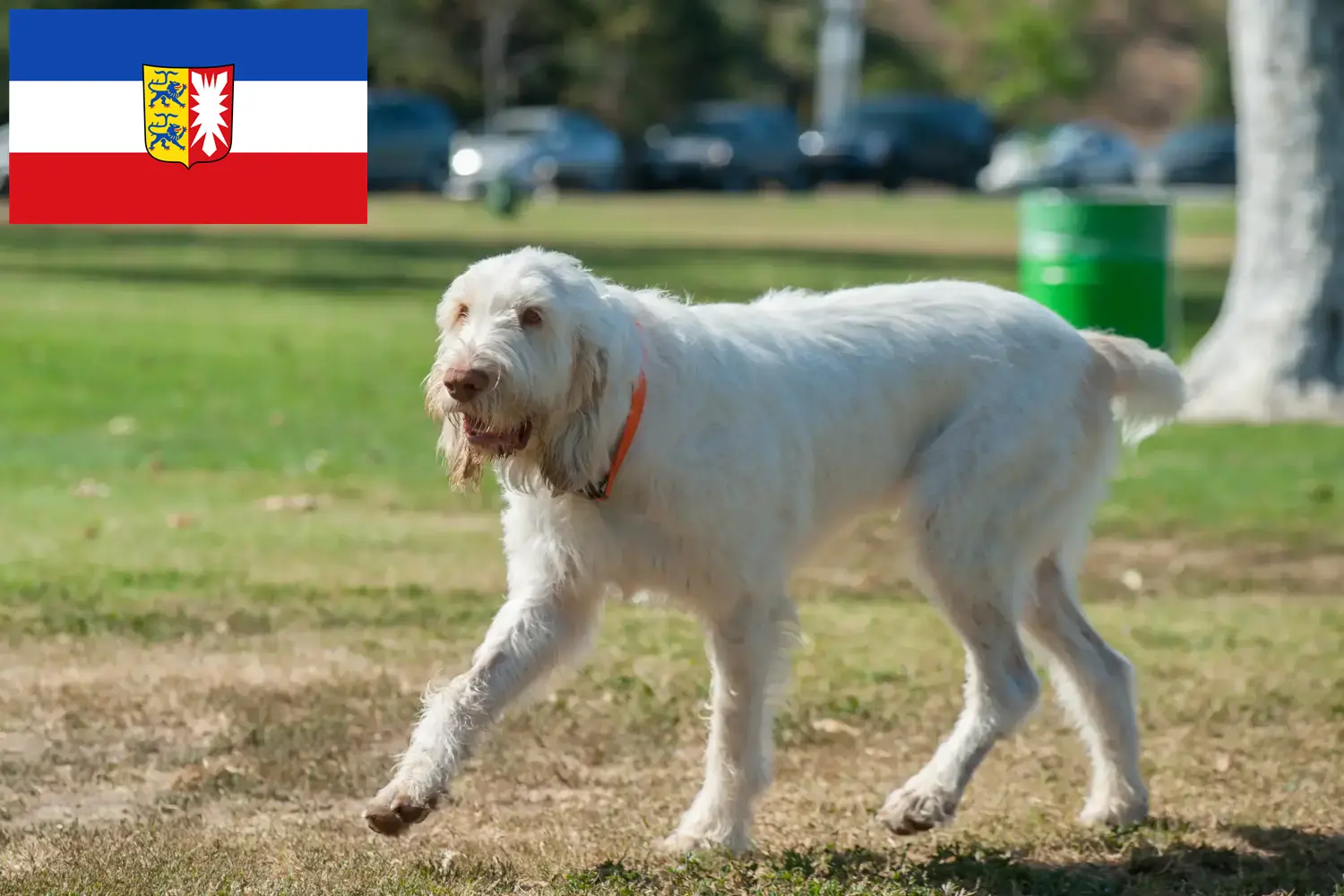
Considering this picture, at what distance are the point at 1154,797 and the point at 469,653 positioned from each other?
8.65 feet

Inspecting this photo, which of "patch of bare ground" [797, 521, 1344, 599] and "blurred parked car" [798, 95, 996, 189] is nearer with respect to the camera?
"patch of bare ground" [797, 521, 1344, 599]

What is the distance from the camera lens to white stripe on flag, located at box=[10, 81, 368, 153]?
29.2 feet

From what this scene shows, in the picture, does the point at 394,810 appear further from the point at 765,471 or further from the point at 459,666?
the point at 459,666

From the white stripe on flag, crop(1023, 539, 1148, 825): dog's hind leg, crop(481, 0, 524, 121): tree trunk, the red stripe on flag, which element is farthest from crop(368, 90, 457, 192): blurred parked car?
crop(1023, 539, 1148, 825): dog's hind leg

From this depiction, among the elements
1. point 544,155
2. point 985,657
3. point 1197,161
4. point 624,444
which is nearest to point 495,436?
point 624,444

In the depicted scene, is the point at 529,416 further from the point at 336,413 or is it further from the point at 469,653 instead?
the point at 336,413

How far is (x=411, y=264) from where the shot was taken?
78.8 feet

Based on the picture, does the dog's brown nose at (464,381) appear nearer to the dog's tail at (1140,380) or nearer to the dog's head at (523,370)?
the dog's head at (523,370)

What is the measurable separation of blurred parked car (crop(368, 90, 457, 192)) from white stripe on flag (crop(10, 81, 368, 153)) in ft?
116

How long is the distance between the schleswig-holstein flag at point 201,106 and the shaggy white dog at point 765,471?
11.2 ft

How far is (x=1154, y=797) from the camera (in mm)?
6488

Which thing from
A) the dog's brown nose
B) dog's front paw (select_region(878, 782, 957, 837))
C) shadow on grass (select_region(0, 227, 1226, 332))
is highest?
the dog's brown nose

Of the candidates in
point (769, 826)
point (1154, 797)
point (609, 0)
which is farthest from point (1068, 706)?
point (609, 0)

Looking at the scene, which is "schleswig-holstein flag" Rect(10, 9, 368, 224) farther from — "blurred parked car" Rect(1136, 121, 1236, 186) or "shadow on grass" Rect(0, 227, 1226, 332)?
"blurred parked car" Rect(1136, 121, 1236, 186)
